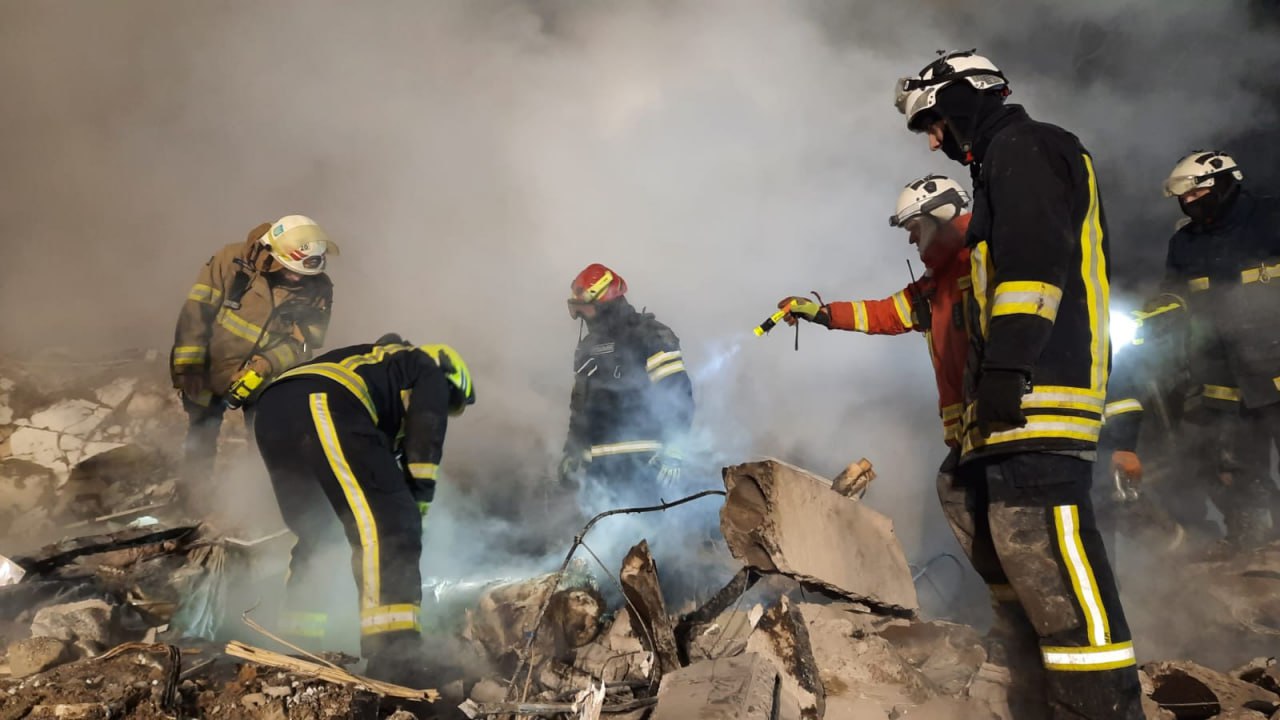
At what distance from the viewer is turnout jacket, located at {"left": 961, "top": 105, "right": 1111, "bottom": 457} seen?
207cm

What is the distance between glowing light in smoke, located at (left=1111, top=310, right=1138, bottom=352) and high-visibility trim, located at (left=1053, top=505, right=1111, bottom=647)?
3614 mm

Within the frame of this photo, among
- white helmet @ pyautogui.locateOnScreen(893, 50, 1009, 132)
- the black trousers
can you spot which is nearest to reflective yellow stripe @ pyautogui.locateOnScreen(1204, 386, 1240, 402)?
white helmet @ pyautogui.locateOnScreen(893, 50, 1009, 132)

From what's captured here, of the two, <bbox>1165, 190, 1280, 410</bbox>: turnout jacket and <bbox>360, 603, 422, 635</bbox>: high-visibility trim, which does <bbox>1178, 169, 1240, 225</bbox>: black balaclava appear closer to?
<bbox>1165, 190, 1280, 410</bbox>: turnout jacket

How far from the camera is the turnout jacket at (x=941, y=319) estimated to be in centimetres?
277

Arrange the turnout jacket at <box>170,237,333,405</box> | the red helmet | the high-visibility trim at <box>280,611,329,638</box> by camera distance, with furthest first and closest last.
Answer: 1. the red helmet
2. the turnout jacket at <box>170,237,333,405</box>
3. the high-visibility trim at <box>280,611,329,638</box>

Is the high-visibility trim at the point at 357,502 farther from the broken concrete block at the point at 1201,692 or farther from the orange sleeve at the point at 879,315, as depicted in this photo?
the broken concrete block at the point at 1201,692

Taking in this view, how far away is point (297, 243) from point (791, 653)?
3928 mm

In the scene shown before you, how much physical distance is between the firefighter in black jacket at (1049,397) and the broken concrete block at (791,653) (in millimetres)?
746

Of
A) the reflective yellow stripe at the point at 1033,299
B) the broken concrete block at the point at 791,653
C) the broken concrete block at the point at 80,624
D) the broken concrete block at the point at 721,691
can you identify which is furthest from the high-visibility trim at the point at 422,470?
the reflective yellow stripe at the point at 1033,299

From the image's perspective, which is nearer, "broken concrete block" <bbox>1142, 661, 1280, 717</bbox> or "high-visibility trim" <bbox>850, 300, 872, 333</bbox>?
"broken concrete block" <bbox>1142, 661, 1280, 717</bbox>

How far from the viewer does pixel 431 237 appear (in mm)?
8539

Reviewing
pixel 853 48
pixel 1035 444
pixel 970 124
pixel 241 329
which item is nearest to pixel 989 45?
pixel 853 48

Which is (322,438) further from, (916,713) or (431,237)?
(431,237)

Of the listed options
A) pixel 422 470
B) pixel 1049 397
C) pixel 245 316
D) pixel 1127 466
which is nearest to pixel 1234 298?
pixel 1127 466
